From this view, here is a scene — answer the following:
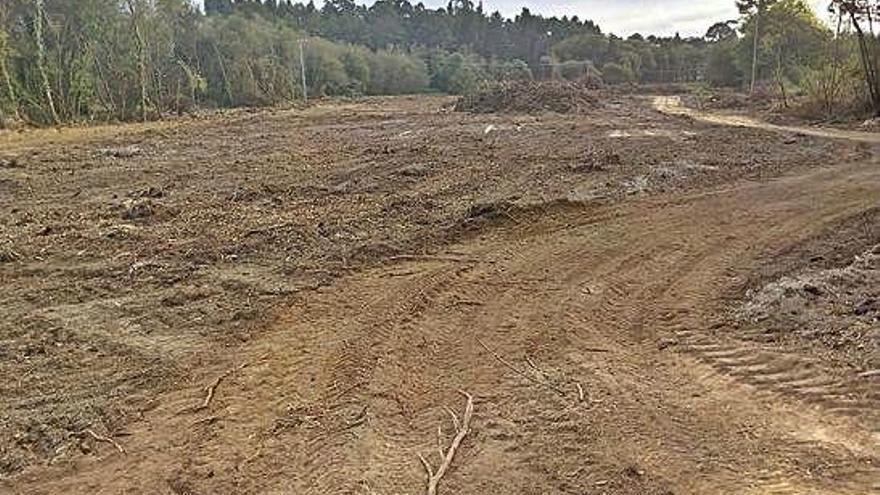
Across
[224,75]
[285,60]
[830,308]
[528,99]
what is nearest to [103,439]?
[830,308]

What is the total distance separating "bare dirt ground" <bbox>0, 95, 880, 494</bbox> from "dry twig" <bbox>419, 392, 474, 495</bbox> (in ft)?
0.11

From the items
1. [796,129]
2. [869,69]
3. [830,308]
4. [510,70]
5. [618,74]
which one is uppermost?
[510,70]

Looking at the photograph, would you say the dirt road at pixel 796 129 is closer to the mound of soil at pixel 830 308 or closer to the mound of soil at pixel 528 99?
the mound of soil at pixel 528 99

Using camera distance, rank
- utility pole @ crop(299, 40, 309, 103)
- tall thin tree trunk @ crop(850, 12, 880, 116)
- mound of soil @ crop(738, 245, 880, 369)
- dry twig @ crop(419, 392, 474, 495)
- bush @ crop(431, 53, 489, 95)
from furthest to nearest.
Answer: bush @ crop(431, 53, 489, 95), utility pole @ crop(299, 40, 309, 103), tall thin tree trunk @ crop(850, 12, 880, 116), mound of soil @ crop(738, 245, 880, 369), dry twig @ crop(419, 392, 474, 495)

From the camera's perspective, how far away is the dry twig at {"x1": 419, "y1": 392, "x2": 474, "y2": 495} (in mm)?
3434

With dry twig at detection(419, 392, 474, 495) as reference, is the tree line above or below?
above

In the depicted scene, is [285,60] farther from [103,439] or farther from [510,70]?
[103,439]

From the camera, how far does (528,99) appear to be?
74.2 feet

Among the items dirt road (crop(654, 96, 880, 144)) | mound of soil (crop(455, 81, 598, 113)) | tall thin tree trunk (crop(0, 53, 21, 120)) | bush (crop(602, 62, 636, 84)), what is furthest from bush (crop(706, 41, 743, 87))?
tall thin tree trunk (crop(0, 53, 21, 120))

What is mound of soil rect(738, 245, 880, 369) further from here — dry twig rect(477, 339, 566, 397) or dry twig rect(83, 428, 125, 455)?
dry twig rect(83, 428, 125, 455)

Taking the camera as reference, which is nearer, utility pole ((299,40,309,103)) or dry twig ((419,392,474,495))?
dry twig ((419,392,474,495))

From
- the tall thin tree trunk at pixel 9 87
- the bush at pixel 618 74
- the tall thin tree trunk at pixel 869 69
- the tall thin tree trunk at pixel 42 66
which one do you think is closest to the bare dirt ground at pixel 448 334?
the tall thin tree trunk at pixel 869 69

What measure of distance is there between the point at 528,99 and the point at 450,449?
19.8m

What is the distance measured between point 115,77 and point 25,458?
81.0 ft
